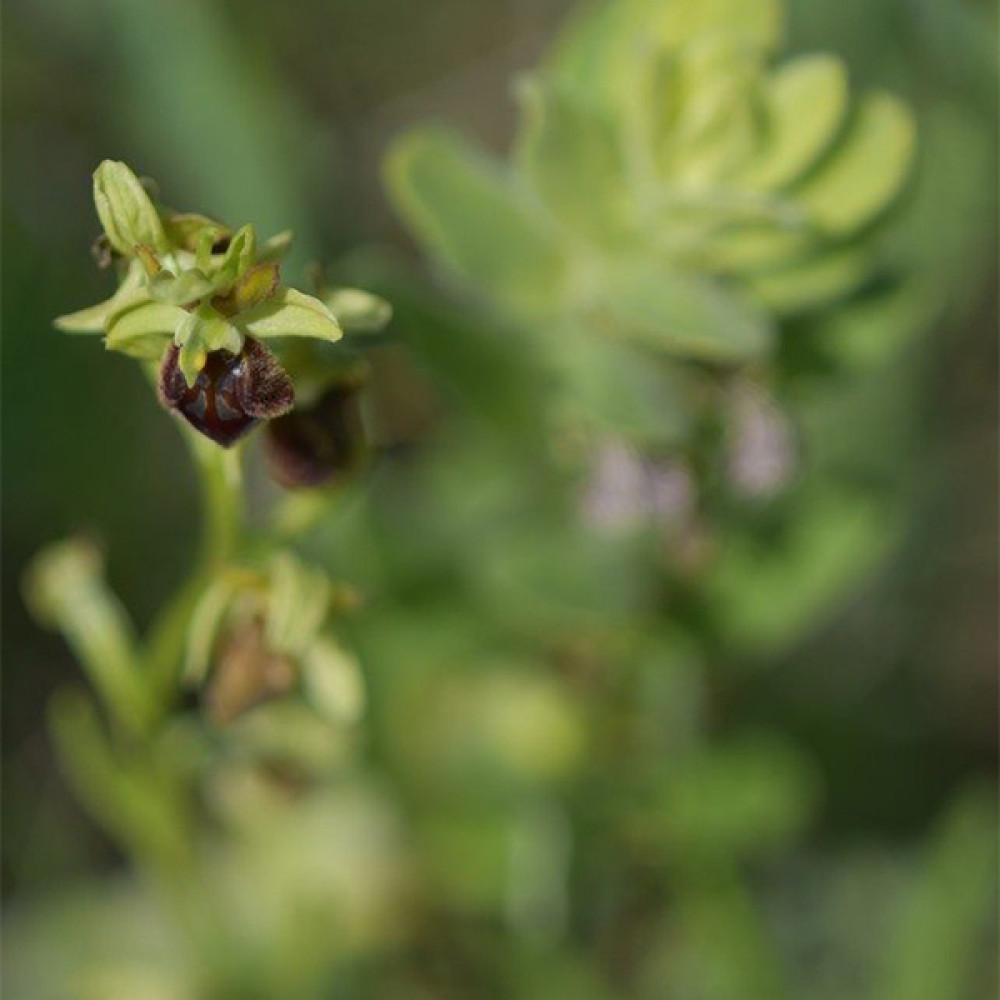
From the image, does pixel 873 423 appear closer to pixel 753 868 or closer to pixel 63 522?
pixel 753 868

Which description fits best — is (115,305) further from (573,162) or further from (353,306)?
(573,162)

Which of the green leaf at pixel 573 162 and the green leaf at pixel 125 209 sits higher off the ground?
the green leaf at pixel 125 209

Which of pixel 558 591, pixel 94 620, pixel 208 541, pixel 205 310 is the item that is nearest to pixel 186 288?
pixel 205 310

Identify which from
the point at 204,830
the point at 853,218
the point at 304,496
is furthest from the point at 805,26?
the point at 204,830

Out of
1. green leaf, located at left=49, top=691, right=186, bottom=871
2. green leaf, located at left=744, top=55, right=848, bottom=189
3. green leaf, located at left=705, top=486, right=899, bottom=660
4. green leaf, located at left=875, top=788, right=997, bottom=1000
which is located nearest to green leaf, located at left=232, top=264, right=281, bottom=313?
green leaf, located at left=744, top=55, right=848, bottom=189

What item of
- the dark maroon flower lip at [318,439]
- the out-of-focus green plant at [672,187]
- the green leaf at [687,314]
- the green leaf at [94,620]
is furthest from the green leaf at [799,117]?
the green leaf at [94,620]

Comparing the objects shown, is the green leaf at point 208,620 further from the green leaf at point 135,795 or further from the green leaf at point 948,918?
the green leaf at point 948,918
